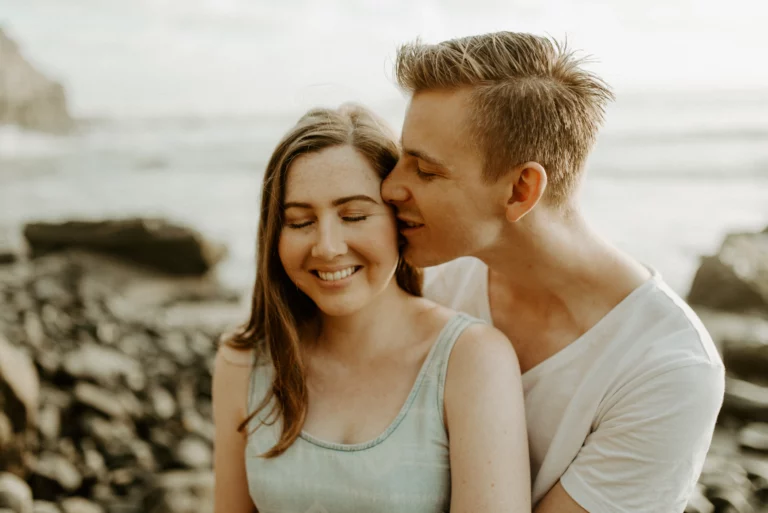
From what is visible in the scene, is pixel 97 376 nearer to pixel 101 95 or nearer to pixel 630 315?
pixel 630 315

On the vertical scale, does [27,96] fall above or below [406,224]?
below

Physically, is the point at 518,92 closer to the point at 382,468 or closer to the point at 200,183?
the point at 382,468

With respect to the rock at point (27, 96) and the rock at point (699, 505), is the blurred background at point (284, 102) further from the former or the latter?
the rock at point (699, 505)

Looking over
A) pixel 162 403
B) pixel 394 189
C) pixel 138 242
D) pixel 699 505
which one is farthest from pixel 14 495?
pixel 138 242

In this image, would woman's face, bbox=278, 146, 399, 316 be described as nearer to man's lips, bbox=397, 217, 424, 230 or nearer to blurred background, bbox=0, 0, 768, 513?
man's lips, bbox=397, 217, 424, 230

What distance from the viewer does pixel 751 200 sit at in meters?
12.0

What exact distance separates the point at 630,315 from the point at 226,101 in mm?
17226

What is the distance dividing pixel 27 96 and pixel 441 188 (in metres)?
17.4

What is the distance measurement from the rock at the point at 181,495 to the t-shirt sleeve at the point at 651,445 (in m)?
2.17

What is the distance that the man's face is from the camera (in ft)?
7.91

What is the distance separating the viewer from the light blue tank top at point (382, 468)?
89.7 inches

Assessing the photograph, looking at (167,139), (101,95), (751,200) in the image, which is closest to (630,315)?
(751,200)

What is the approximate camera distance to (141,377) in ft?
18.2

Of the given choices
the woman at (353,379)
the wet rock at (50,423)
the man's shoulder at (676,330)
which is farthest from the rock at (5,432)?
the man's shoulder at (676,330)
